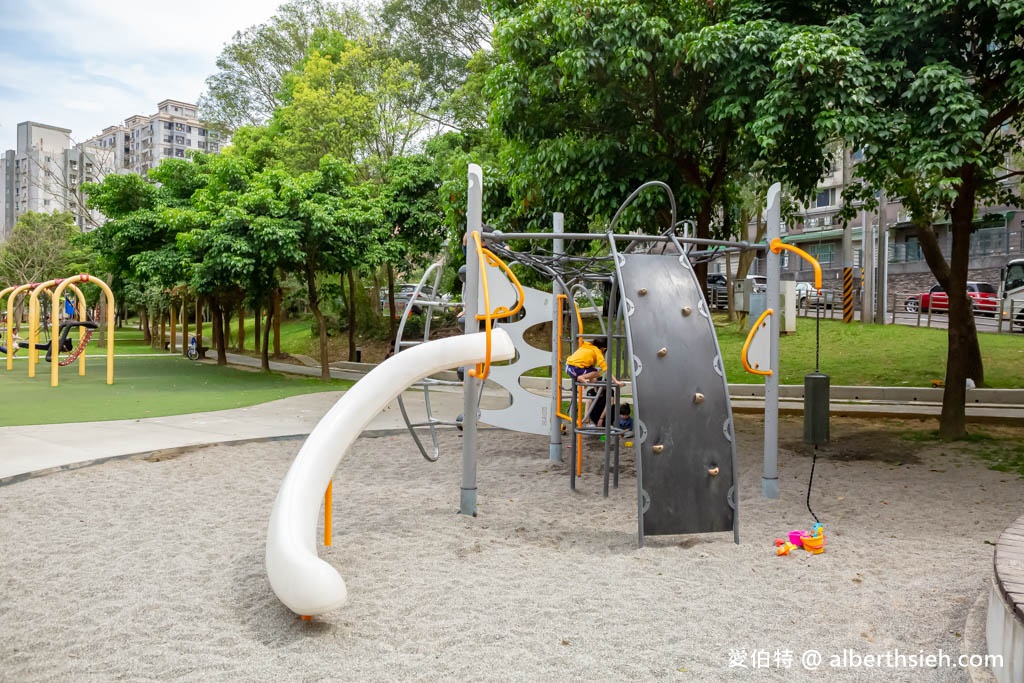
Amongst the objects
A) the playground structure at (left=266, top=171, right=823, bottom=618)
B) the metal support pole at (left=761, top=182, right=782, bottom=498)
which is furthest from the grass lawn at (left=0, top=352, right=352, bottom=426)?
the metal support pole at (left=761, top=182, right=782, bottom=498)

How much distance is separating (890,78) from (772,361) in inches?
120

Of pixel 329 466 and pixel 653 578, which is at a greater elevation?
pixel 329 466

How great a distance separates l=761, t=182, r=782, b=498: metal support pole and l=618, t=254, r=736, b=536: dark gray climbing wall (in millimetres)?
1561

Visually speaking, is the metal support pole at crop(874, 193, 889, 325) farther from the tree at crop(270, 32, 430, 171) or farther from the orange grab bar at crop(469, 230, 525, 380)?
the orange grab bar at crop(469, 230, 525, 380)

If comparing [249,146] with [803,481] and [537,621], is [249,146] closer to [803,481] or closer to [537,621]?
[803,481]

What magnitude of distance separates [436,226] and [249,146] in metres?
10.4

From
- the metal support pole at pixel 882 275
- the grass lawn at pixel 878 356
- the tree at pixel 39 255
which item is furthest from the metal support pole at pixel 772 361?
the tree at pixel 39 255

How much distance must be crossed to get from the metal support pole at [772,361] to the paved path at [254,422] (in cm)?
572

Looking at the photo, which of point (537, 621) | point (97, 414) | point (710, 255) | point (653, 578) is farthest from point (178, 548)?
point (97, 414)

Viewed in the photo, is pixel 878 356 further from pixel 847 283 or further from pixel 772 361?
pixel 772 361

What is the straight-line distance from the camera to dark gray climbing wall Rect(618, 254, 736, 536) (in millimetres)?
5164

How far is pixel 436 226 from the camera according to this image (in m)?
19.1

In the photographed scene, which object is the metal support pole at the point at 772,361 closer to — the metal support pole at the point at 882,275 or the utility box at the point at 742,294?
the metal support pole at the point at 882,275

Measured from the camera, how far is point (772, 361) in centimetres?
679
